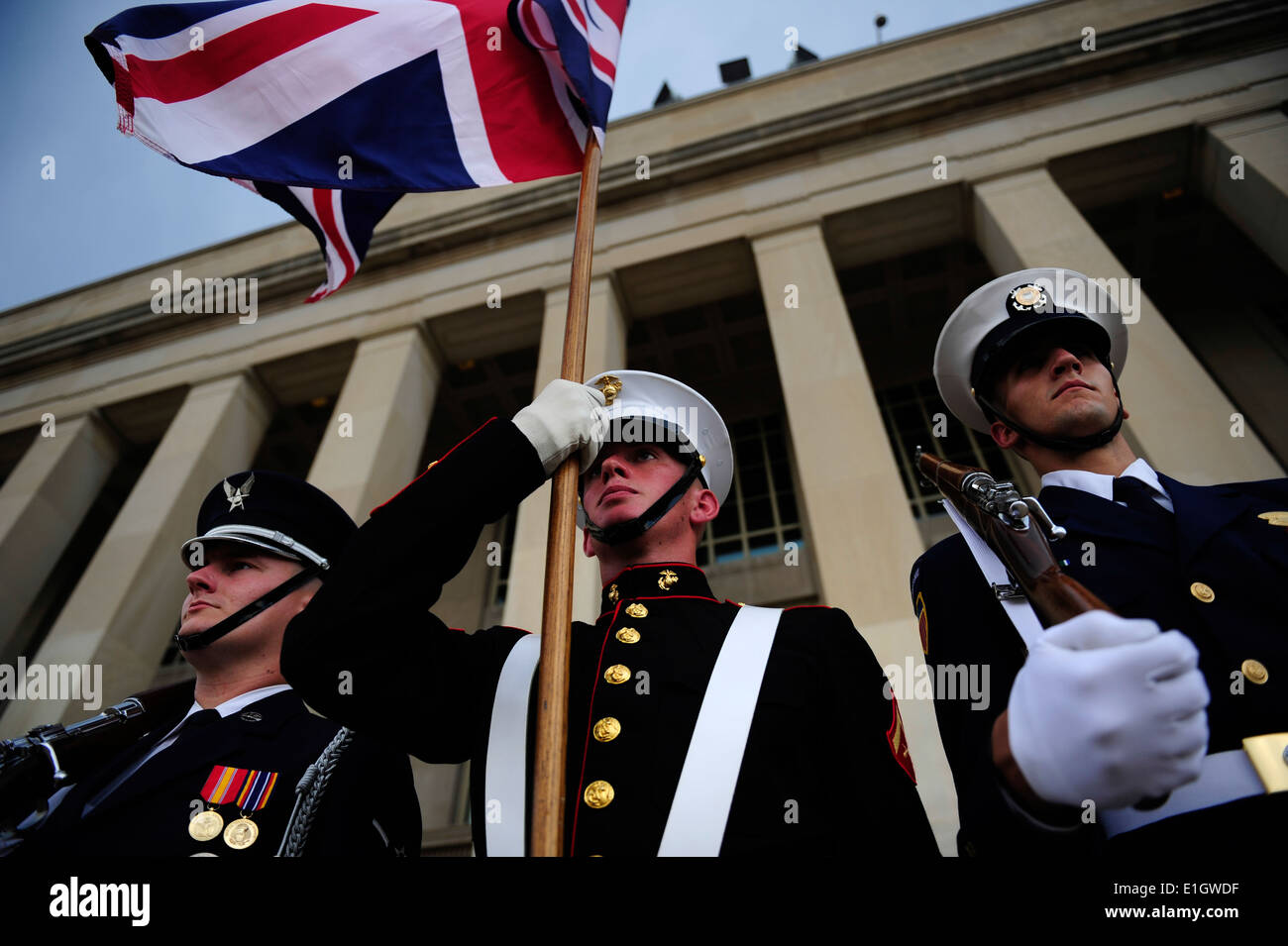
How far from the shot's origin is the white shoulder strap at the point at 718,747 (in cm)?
168

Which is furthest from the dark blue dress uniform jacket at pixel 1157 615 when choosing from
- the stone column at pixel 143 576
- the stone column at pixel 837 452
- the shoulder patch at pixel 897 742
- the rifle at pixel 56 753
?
the stone column at pixel 143 576

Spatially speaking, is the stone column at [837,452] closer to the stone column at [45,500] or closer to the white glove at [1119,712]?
the white glove at [1119,712]

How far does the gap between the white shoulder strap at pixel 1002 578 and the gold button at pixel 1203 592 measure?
0.41 meters

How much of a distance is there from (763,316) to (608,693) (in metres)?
11.3

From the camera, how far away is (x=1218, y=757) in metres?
1.55

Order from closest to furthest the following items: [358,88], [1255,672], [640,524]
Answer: [1255,672], [640,524], [358,88]

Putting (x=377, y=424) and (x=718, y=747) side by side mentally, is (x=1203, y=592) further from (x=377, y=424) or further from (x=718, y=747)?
(x=377, y=424)

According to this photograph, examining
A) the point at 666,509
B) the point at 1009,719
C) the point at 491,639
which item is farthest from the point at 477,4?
the point at 1009,719

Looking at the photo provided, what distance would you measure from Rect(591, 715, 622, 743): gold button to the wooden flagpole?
0.18 metres

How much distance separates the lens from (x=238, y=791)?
7.95 feet

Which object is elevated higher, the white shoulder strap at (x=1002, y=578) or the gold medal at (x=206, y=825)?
the white shoulder strap at (x=1002, y=578)

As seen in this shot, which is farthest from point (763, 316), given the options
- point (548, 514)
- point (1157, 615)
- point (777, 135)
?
point (1157, 615)

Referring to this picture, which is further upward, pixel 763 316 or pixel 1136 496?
pixel 763 316

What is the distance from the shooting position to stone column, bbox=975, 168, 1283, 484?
6.37 meters
